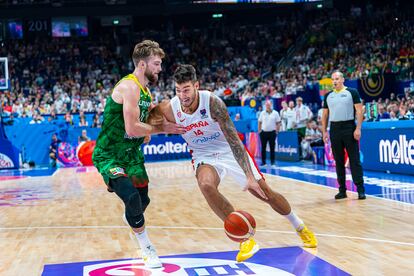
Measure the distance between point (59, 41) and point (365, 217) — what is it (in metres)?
29.9

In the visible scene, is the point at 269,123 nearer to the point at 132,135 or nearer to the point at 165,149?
the point at 165,149

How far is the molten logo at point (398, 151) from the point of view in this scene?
11.3 meters

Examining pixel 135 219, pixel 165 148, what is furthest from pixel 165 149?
pixel 135 219

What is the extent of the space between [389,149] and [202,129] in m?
8.02

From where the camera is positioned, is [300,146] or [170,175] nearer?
[170,175]

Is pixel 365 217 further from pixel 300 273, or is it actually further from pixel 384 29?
pixel 384 29

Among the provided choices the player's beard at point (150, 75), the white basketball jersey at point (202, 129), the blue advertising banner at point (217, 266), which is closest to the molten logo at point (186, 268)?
the blue advertising banner at point (217, 266)

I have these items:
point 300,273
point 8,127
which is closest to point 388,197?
point 300,273

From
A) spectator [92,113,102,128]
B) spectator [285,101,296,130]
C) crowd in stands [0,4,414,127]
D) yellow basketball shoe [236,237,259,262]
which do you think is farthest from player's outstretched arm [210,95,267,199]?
spectator [92,113,102,128]

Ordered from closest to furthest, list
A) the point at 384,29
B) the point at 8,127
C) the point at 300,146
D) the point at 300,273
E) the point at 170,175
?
the point at 300,273
the point at 170,175
the point at 300,146
the point at 8,127
the point at 384,29

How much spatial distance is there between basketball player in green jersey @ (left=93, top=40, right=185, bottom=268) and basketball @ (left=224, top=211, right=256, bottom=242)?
0.70 m

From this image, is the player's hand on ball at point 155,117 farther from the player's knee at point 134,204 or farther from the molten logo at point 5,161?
the molten logo at point 5,161

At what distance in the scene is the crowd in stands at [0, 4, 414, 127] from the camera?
2431 cm

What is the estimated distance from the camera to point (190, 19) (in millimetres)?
37062
